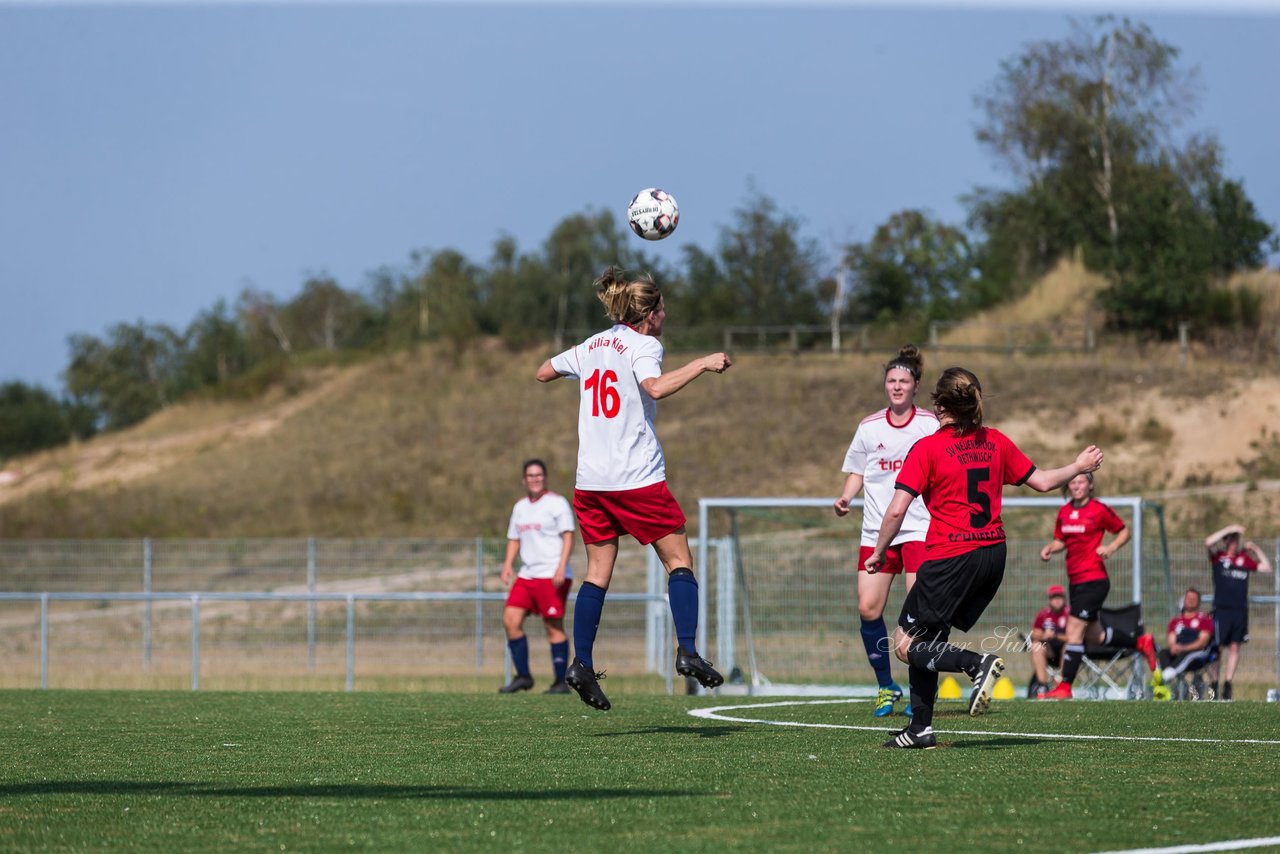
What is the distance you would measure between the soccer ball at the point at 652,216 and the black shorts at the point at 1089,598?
656 cm

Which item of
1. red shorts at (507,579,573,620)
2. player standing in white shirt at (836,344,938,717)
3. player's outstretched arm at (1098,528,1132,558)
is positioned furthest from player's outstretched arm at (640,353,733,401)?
player's outstretched arm at (1098,528,1132,558)

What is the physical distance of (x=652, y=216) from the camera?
8.51 meters

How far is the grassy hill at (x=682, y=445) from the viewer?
3809 centimetres

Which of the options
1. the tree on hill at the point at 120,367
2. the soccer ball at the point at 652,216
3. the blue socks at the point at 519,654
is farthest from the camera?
the tree on hill at the point at 120,367

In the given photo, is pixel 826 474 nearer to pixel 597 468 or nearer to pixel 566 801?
pixel 597 468

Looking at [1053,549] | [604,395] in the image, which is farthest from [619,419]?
[1053,549]

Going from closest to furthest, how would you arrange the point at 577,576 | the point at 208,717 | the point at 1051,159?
1. the point at 208,717
2. the point at 577,576
3. the point at 1051,159

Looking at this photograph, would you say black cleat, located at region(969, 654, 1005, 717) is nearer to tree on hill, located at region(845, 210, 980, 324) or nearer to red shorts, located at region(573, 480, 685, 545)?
red shorts, located at region(573, 480, 685, 545)

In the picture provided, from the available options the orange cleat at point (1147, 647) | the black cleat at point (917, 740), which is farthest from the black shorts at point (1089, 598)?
the black cleat at point (917, 740)

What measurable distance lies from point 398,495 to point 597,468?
3354 centimetres

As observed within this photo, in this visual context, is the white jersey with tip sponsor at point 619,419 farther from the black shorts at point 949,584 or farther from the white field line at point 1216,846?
the white field line at point 1216,846

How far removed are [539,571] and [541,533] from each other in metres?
0.33

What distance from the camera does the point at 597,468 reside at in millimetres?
7441

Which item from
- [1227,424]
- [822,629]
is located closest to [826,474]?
[1227,424]
